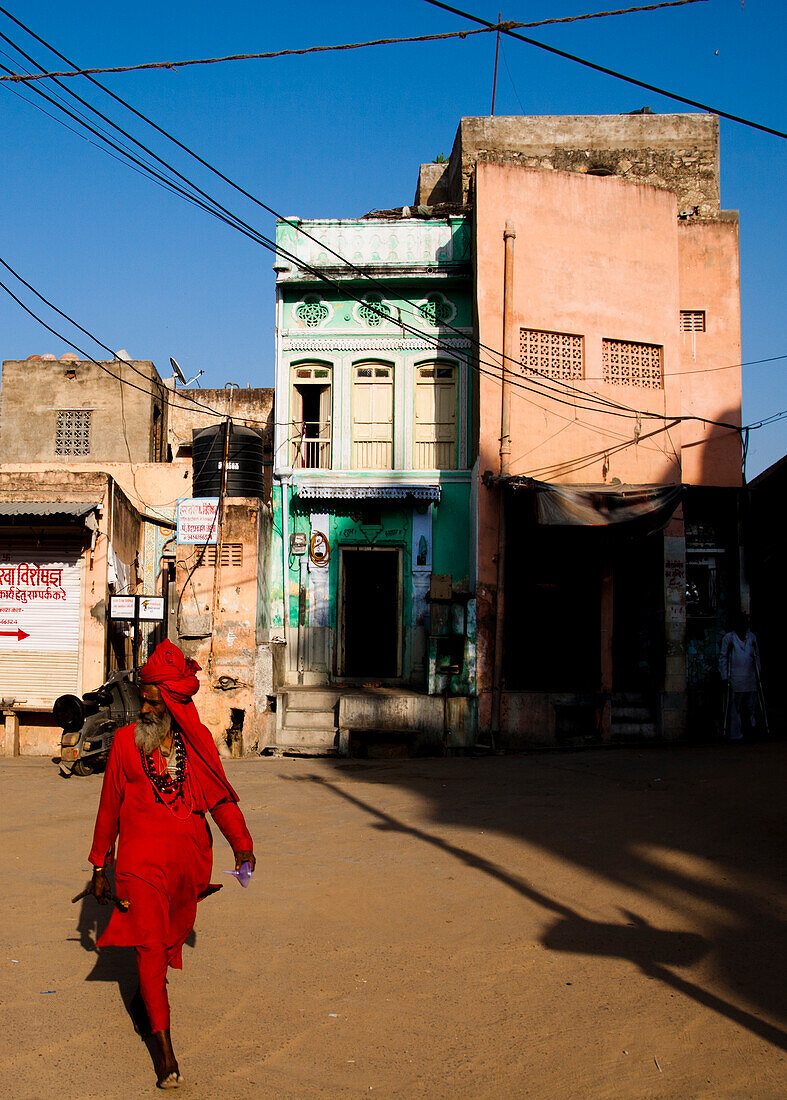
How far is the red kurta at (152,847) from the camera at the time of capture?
3754 mm

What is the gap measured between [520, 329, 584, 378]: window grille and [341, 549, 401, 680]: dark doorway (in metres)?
4.19

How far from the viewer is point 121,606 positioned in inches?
455

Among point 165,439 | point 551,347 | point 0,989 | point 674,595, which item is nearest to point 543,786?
point 674,595

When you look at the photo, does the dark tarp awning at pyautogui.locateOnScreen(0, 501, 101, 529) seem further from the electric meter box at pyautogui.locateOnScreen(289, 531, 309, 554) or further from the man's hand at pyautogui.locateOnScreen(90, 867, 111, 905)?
the man's hand at pyautogui.locateOnScreen(90, 867, 111, 905)

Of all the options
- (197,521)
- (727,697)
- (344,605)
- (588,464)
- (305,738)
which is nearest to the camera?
(197,521)

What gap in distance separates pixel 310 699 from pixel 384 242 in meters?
8.42

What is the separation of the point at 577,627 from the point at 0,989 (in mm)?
12038

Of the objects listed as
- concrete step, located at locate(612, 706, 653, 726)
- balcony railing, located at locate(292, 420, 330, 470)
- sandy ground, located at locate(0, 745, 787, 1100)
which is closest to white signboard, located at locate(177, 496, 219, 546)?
balcony railing, located at locate(292, 420, 330, 470)

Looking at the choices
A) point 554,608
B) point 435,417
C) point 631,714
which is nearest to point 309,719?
point 554,608

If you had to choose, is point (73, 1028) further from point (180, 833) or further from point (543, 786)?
point (543, 786)

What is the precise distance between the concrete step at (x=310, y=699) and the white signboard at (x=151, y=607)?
3.26 m

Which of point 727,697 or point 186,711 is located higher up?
point 186,711

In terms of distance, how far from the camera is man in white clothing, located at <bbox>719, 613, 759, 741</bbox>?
14.2 meters

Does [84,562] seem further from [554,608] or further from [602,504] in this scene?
[554,608]
